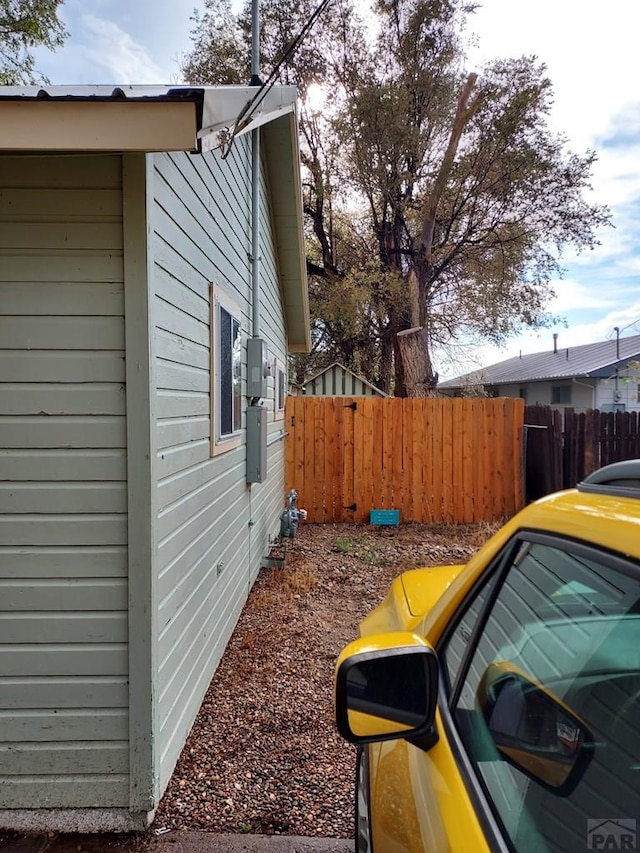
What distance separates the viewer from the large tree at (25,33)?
8.18 metres

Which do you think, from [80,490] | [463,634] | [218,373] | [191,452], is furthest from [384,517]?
[463,634]

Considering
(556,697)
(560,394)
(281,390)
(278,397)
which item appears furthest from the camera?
(560,394)

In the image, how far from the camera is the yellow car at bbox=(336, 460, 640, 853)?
0.81 metres

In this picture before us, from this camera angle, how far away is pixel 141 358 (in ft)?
7.17

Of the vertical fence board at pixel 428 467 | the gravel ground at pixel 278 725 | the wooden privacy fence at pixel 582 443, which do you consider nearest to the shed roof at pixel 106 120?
the gravel ground at pixel 278 725

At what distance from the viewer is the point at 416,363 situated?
12070mm

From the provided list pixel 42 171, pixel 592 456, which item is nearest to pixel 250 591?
pixel 42 171

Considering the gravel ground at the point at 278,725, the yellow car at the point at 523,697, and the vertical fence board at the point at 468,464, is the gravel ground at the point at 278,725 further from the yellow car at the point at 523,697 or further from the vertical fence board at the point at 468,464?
the vertical fence board at the point at 468,464

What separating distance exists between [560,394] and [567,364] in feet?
5.85

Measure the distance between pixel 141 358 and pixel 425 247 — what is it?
12.3 meters

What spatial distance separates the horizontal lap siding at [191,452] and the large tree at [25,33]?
6458mm

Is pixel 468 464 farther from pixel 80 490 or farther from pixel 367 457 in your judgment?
pixel 80 490

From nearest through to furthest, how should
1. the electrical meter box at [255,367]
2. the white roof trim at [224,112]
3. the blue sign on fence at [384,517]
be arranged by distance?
the white roof trim at [224,112], the electrical meter box at [255,367], the blue sign on fence at [384,517]

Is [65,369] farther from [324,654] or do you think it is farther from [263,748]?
[324,654]
